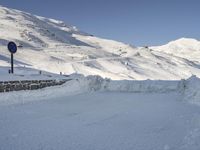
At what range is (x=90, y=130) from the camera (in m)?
10.1

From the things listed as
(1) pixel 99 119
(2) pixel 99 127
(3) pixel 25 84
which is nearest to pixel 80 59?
(3) pixel 25 84

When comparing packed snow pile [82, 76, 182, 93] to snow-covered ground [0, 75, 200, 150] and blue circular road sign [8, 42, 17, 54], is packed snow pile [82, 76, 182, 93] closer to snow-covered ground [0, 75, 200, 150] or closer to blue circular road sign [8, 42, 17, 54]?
snow-covered ground [0, 75, 200, 150]

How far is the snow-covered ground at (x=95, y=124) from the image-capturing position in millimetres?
8305

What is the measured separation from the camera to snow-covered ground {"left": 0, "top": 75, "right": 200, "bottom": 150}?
27.2 feet

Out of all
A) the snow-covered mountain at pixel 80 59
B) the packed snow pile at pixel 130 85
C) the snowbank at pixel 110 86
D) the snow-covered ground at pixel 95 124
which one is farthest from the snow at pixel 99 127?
the snow-covered mountain at pixel 80 59

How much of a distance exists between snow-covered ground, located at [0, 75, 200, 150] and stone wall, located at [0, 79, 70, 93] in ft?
1.52

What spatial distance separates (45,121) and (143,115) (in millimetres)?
3483

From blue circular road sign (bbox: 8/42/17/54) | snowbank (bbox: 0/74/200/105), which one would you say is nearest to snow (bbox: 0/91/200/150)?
snowbank (bbox: 0/74/200/105)

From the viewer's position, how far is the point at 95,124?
10984 millimetres

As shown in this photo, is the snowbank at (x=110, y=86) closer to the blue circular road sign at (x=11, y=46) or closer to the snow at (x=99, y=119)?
the snow at (x=99, y=119)

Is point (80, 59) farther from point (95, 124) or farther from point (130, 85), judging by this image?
point (95, 124)

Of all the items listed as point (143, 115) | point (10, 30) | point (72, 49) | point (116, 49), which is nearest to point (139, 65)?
point (72, 49)

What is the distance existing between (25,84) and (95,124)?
308 inches

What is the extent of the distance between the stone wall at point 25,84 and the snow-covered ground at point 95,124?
1.52ft
